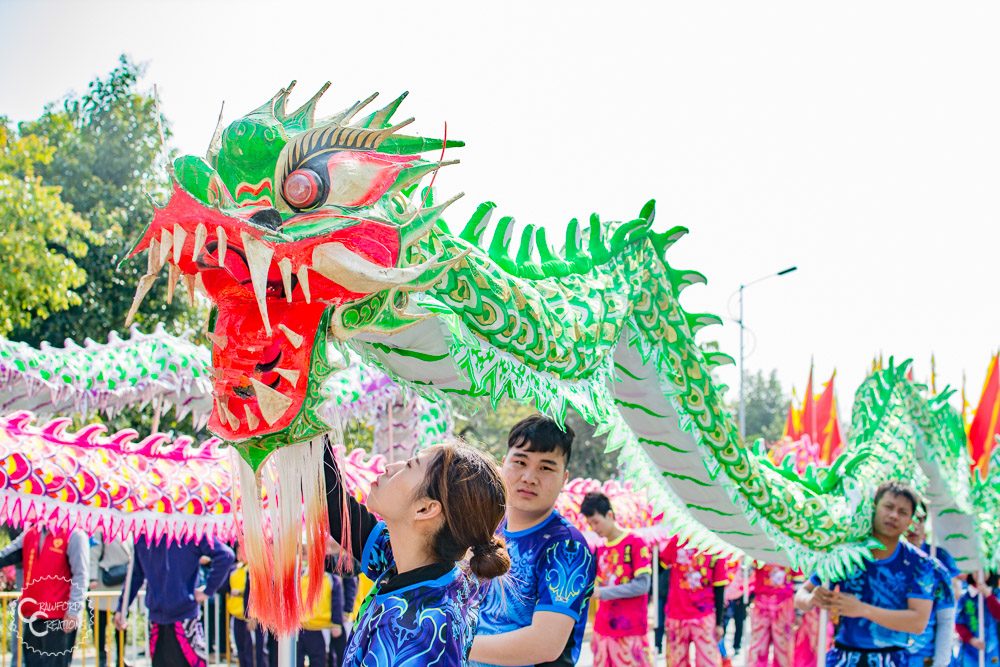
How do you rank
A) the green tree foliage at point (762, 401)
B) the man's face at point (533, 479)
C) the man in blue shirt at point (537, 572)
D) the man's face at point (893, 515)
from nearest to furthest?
the man in blue shirt at point (537, 572) < the man's face at point (533, 479) < the man's face at point (893, 515) < the green tree foliage at point (762, 401)

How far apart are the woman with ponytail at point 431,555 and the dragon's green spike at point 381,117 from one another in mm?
703

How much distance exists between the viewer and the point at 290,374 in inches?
86.4

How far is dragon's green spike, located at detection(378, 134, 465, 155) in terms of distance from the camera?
7.47 ft

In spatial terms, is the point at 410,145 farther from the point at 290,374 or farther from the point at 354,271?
the point at 290,374

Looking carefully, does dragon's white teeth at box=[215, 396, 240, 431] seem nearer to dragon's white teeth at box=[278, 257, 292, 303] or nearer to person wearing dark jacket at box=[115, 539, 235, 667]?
dragon's white teeth at box=[278, 257, 292, 303]

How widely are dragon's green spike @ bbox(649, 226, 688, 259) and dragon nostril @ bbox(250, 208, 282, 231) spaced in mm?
1850

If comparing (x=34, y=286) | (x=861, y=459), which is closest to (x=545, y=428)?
(x=861, y=459)

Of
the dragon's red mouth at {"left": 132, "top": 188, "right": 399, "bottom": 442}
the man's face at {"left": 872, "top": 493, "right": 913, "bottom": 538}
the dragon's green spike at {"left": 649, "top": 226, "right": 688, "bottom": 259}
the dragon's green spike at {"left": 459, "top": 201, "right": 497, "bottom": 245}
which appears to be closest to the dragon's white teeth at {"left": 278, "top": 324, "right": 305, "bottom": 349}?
the dragon's red mouth at {"left": 132, "top": 188, "right": 399, "bottom": 442}

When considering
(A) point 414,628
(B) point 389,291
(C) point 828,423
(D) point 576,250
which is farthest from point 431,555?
(C) point 828,423

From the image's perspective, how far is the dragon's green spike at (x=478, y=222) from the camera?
2818 millimetres

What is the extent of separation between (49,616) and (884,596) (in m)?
4.22

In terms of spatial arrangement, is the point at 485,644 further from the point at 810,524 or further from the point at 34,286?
the point at 34,286

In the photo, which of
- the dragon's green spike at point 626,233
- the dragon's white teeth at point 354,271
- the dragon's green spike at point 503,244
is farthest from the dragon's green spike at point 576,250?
the dragon's white teeth at point 354,271

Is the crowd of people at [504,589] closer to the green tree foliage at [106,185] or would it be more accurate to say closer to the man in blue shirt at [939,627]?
the man in blue shirt at [939,627]
